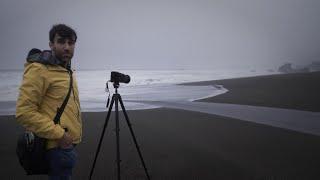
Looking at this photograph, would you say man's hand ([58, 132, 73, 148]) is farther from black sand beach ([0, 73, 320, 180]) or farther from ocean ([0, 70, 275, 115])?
ocean ([0, 70, 275, 115])

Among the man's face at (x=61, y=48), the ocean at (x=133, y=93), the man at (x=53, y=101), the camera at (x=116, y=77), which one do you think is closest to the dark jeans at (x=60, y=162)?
the man at (x=53, y=101)

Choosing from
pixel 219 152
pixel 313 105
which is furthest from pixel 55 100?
pixel 313 105

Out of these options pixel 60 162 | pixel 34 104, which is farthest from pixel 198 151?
pixel 34 104

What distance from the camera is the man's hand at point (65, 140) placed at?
268cm

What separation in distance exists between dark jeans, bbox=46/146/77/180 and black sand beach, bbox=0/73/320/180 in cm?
239

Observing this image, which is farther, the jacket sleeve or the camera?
the camera

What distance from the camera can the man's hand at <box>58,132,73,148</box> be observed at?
8.79ft

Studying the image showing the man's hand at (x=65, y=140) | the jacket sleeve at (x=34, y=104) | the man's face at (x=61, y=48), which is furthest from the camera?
the man's face at (x=61, y=48)

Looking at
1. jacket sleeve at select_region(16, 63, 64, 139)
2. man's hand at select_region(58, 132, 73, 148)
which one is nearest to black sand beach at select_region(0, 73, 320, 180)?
man's hand at select_region(58, 132, 73, 148)

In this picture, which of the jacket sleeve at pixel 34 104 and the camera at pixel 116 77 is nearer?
the jacket sleeve at pixel 34 104

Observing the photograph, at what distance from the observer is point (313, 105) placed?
12.0 m

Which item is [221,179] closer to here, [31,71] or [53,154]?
[53,154]

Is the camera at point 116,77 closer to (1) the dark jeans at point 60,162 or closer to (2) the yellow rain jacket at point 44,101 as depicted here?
(2) the yellow rain jacket at point 44,101

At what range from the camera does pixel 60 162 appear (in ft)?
9.05
